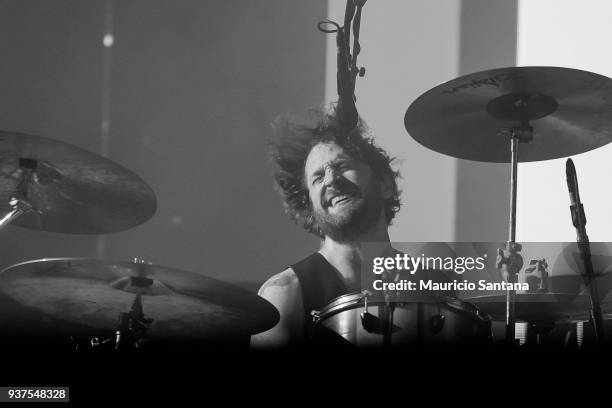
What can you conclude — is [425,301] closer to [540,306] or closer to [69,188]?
[540,306]

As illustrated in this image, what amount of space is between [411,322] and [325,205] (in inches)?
25.1

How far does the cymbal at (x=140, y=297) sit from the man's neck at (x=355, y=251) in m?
0.40

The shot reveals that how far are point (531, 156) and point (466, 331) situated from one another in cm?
59

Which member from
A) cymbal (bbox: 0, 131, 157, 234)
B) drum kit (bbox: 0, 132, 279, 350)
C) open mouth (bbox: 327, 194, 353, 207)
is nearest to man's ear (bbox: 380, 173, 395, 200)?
open mouth (bbox: 327, 194, 353, 207)

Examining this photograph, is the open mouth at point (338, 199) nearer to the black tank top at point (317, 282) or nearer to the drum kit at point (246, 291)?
the black tank top at point (317, 282)

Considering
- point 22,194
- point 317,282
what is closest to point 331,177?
point 317,282

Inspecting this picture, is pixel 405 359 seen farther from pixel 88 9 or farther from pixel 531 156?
pixel 88 9

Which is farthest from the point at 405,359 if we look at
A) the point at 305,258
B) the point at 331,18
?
the point at 331,18

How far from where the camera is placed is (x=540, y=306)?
1.97m

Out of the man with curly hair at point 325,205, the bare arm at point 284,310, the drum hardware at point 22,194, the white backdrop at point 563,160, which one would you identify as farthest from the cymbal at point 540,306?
the drum hardware at point 22,194

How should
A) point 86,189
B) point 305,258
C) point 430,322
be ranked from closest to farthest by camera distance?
1. point 430,322
2. point 86,189
3. point 305,258

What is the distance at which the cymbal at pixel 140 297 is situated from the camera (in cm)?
178

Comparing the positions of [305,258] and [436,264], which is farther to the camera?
[305,258]

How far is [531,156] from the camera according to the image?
2.13 metres
